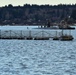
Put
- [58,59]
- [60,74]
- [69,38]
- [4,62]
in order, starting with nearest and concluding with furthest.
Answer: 1. [60,74]
2. [4,62]
3. [58,59]
4. [69,38]

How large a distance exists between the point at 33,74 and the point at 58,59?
17.3 metres

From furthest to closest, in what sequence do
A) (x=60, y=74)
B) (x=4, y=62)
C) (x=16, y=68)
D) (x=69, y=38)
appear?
1. (x=69, y=38)
2. (x=4, y=62)
3. (x=16, y=68)
4. (x=60, y=74)

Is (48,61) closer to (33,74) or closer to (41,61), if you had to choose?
(41,61)

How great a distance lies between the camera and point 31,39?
13388 centimetres

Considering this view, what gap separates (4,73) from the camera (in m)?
54.3

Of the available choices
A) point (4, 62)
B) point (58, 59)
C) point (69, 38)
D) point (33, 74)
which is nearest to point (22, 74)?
point (33, 74)

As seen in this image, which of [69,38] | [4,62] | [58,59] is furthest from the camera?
[69,38]

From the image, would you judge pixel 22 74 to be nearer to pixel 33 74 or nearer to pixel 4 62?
pixel 33 74

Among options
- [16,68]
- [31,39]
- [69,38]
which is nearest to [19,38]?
[31,39]

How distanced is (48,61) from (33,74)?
13897 mm

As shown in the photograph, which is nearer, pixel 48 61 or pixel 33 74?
pixel 33 74

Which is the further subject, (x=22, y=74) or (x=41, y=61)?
(x=41, y=61)

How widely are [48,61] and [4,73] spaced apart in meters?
14.3

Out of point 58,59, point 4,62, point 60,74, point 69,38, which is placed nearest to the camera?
point 60,74
